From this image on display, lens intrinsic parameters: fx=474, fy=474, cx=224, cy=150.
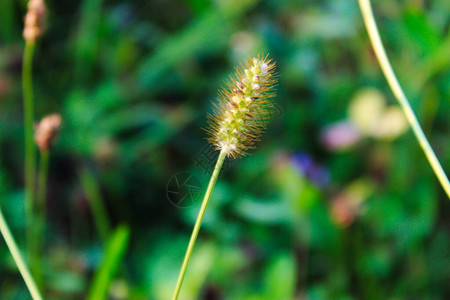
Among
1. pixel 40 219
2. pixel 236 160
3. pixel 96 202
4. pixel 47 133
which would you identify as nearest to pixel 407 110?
pixel 47 133

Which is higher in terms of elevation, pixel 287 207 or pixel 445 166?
pixel 445 166

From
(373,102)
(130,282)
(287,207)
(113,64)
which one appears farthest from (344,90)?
(130,282)

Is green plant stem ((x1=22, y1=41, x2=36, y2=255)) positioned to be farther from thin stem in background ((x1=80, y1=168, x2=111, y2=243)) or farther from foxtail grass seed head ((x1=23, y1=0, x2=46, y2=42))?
foxtail grass seed head ((x1=23, y1=0, x2=46, y2=42))

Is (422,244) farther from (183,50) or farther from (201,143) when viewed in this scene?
(183,50)

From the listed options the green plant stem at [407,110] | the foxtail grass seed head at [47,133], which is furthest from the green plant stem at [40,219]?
the green plant stem at [407,110]

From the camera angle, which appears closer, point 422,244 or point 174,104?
point 422,244

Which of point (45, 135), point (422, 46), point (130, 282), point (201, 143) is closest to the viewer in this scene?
point (45, 135)

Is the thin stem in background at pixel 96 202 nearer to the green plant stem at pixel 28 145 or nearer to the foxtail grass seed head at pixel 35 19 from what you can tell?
the green plant stem at pixel 28 145

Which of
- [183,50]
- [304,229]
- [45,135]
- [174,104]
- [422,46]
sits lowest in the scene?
[45,135]

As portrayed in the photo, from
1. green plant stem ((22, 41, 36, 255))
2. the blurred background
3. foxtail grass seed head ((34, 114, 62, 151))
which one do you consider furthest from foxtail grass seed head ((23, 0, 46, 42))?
the blurred background
